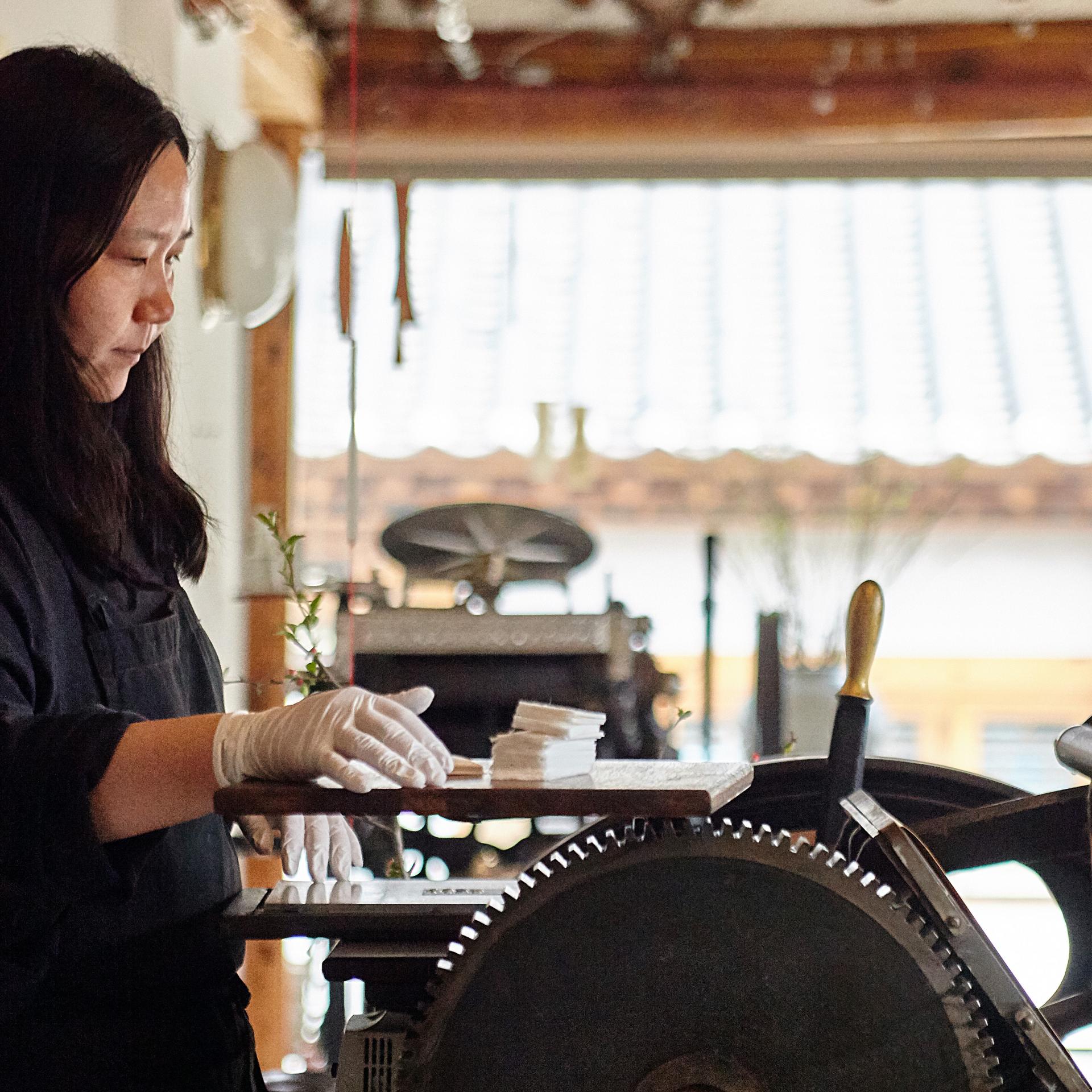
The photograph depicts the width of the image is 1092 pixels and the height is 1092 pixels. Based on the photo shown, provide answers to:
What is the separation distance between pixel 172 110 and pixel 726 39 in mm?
4071

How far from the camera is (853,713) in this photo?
44.9 inches

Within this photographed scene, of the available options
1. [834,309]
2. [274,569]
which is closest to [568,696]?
[274,569]

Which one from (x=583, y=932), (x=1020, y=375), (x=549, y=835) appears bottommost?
(x=549, y=835)

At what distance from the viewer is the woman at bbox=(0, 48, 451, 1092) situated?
1.00 m

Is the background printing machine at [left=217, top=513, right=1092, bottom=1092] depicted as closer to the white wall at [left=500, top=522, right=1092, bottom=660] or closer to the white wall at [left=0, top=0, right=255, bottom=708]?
the white wall at [left=0, top=0, right=255, bottom=708]

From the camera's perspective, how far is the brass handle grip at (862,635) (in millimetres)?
1115

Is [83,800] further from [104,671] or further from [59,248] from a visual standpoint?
[59,248]

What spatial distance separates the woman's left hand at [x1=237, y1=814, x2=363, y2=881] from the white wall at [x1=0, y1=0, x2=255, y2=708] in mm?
2073

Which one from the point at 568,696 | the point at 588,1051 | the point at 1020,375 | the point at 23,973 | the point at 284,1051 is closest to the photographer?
the point at 588,1051

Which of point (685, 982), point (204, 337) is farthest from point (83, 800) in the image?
point (204, 337)

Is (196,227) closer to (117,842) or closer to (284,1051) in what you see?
(284,1051)

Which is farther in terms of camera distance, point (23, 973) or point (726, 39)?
point (726, 39)

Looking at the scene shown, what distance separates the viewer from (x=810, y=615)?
5387 millimetres

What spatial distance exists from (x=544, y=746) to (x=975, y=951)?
13.8 inches
